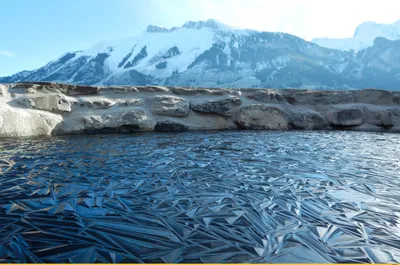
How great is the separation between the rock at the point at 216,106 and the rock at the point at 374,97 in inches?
451

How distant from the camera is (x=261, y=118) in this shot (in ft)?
53.9

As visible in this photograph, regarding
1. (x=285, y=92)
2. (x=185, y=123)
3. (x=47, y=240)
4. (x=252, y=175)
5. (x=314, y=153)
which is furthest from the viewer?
(x=285, y=92)

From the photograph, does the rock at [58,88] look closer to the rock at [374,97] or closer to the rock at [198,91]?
the rock at [198,91]

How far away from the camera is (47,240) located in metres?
3.04

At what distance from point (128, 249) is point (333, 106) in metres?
19.5

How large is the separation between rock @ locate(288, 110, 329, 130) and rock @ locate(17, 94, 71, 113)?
14.4 meters

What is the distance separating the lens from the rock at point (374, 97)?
64.1ft

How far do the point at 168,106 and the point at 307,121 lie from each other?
10195mm

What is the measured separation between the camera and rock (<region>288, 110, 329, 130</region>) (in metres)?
17.1

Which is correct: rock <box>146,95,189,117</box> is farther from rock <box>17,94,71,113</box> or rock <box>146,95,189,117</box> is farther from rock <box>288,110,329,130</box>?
rock <box>288,110,329,130</box>

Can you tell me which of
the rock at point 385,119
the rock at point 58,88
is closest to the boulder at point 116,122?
the rock at point 58,88

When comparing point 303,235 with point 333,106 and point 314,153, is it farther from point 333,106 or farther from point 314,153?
point 333,106

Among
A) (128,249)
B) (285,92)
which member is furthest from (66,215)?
(285,92)

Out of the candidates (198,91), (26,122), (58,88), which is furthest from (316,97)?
(26,122)
